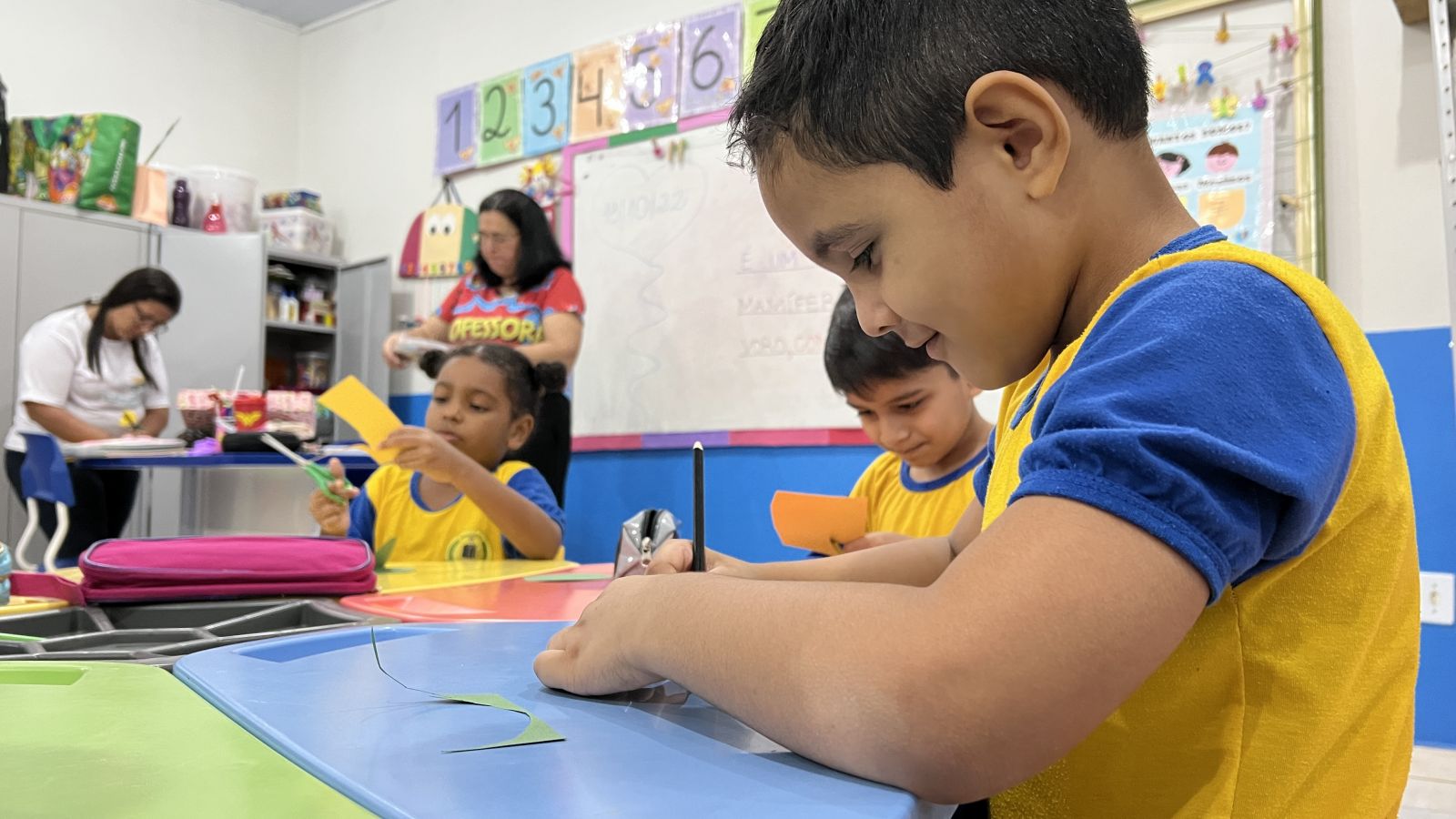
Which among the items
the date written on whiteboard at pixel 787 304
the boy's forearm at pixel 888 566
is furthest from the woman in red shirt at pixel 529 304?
the boy's forearm at pixel 888 566

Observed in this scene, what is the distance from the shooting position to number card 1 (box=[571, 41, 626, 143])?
341 cm

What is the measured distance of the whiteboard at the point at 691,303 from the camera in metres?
2.92

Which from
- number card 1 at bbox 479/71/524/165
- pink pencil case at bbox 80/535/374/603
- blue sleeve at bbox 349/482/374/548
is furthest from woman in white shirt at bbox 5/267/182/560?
→ pink pencil case at bbox 80/535/374/603

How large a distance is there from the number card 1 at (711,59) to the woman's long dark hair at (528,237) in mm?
715

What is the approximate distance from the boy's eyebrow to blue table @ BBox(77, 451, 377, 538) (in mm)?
3140

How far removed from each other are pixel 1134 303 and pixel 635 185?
117 inches

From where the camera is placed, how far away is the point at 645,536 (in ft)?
3.36

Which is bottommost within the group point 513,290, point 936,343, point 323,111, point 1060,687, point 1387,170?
point 1060,687

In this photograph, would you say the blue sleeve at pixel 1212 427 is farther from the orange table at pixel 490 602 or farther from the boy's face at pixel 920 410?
the boy's face at pixel 920 410

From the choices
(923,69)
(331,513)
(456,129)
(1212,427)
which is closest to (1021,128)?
(923,69)

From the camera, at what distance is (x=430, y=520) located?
189 centimetres

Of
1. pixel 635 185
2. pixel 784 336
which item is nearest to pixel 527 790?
pixel 784 336

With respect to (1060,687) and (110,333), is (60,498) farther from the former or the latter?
(1060,687)

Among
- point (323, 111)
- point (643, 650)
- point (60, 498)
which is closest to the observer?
point (643, 650)
